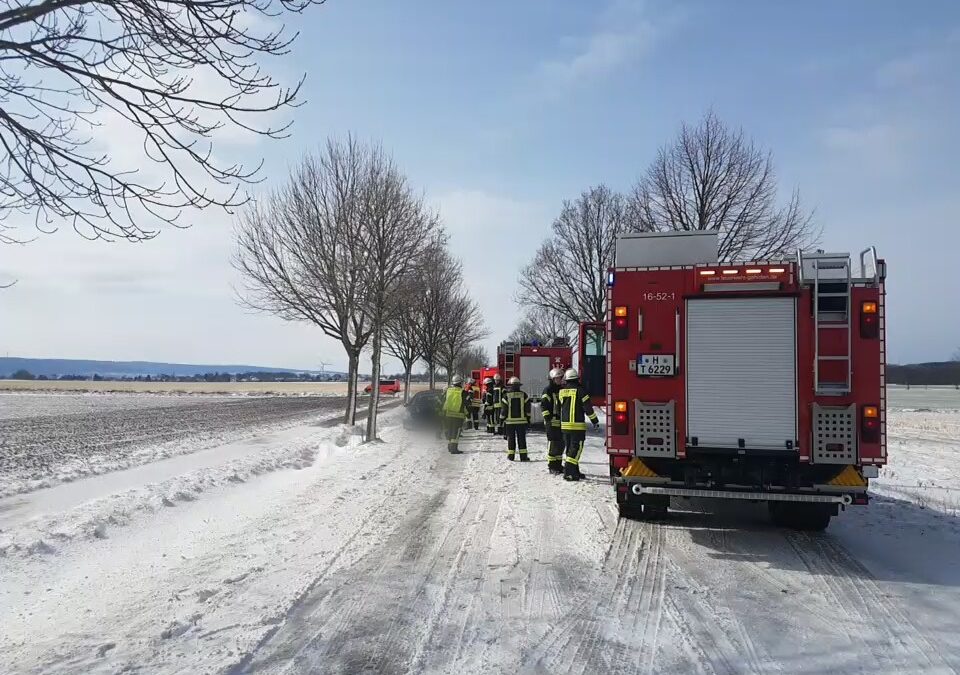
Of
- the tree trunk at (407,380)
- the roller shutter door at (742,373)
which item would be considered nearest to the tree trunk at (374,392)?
the roller shutter door at (742,373)

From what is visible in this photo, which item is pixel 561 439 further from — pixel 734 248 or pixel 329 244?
pixel 734 248

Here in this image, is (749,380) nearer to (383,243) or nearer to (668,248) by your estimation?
(668,248)

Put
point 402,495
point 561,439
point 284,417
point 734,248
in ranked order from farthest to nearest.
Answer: point 284,417 → point 734,248 → point 561,439 → point 402,495

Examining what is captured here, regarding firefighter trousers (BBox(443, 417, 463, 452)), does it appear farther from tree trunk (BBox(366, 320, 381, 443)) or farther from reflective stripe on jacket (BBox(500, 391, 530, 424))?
tree trunk (BBox(366, 320, 381, 443))

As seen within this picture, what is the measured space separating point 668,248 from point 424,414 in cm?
1440

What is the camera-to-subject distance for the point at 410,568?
6.51 meters

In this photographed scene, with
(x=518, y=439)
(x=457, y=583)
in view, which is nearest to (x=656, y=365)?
(x=457, y=583)

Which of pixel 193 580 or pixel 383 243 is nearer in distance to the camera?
pixel 193 580

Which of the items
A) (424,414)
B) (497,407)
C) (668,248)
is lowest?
(424,414)

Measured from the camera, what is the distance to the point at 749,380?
7285mm

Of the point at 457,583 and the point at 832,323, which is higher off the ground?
the point at 832,323

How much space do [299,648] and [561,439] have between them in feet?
27.4

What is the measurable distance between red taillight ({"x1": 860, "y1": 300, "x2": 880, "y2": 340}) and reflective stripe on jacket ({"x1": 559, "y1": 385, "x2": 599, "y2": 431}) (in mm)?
5175

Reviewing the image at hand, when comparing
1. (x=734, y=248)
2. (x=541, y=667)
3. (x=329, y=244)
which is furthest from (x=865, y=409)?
(x=734, y=248)
